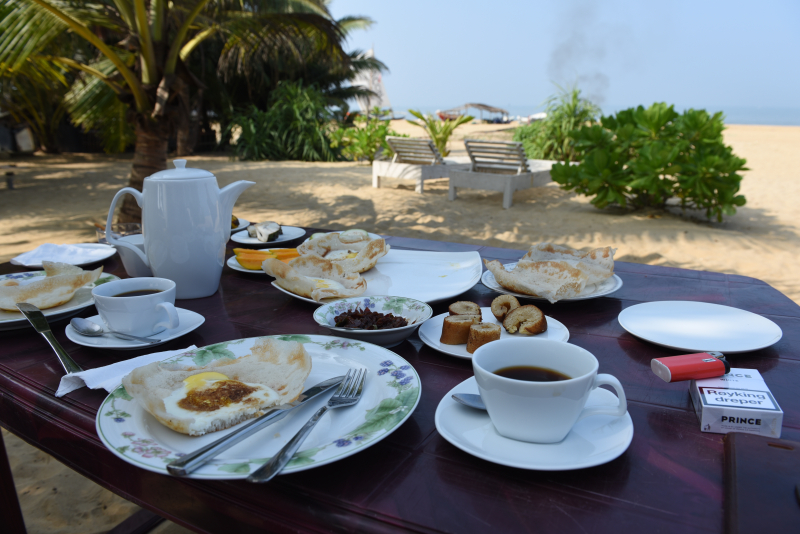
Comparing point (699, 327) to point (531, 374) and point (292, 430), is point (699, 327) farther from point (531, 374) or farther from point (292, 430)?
point (292, 430)

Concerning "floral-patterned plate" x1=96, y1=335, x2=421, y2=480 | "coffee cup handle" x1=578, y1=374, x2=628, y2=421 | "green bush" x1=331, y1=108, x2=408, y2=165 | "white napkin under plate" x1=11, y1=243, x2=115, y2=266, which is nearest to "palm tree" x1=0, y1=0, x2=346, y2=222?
"white napkin under plate" x1=11, y1=243, x2=115, y2=266

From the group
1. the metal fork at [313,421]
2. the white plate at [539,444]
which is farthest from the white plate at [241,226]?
the white plate at [539,444]

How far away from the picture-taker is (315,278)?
56.4 inches

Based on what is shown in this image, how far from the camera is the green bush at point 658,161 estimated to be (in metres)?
5.69

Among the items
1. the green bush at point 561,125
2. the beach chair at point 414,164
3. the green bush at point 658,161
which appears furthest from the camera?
the green bush at point 561,125

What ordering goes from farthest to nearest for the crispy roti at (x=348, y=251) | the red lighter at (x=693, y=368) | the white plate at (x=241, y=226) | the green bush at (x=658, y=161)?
the green bush at (x=658, y=161), the white plate at (x=241, y=226), the crispy roti at (x=348, y=251), the red lighter at (x=693, y=368)

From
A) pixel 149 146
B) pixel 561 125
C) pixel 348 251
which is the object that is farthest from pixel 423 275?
pixel 561 125

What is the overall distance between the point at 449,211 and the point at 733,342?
20.2 ft

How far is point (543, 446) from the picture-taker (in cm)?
71

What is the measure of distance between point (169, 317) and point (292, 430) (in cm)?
52

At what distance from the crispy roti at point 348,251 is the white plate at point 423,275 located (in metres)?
0.05

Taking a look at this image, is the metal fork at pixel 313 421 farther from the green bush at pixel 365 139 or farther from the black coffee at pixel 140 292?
the green bush at pixel 365 139

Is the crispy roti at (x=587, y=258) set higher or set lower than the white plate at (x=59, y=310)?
higher

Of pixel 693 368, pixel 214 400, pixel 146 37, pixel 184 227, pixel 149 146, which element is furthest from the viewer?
pixel 149 146
